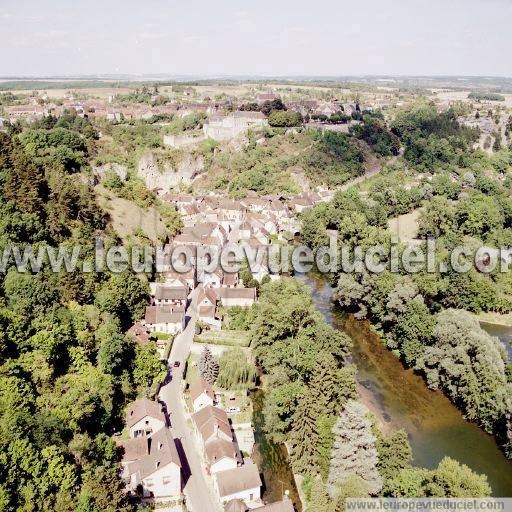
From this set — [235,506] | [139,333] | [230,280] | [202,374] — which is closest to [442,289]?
[230,280]

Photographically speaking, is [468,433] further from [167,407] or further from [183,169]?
[183,169]

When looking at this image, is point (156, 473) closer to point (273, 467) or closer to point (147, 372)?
point (273, 467)

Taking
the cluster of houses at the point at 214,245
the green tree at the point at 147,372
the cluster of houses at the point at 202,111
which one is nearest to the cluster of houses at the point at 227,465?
the green tree at the point at 147,372

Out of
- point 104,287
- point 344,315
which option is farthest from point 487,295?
point 104,287

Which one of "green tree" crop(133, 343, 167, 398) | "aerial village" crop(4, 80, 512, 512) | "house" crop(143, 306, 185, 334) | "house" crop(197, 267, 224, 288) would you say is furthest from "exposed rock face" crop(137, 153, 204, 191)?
"green tree" crop(133, 343, 167, 398)

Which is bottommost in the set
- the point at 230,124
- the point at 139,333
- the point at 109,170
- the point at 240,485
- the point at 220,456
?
the point at 240,485

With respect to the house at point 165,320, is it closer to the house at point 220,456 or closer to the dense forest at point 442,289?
the house at point 220,456
